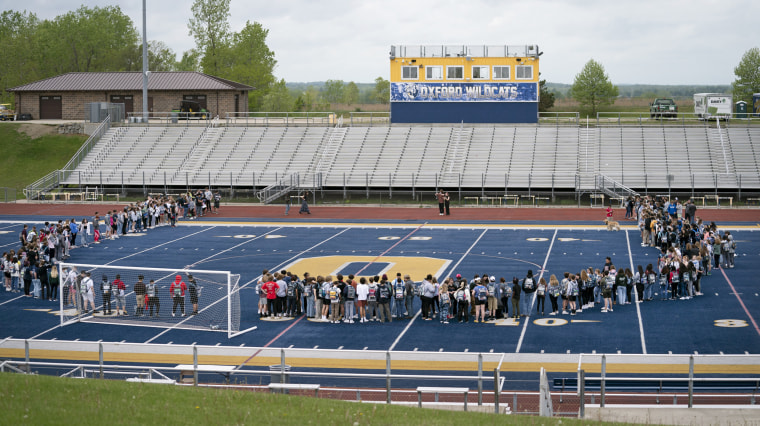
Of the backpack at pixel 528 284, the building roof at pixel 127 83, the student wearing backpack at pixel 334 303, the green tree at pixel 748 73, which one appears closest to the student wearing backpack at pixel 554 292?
the backpack at pixel 528 284

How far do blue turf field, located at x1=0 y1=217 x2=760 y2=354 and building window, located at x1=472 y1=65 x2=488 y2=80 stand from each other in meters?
20.1

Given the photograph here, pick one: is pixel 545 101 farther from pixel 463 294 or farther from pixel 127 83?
pixel 463 294

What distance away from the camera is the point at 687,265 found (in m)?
26.8

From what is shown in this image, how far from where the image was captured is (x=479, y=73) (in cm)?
6103

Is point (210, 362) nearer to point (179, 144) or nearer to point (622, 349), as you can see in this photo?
point (622, 349)

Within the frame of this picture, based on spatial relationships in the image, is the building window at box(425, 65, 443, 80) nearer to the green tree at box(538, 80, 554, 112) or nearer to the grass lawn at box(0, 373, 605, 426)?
the green tree at box(538, 80, 554, 112)

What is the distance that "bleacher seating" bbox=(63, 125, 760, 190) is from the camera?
53.0m

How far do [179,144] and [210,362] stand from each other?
4419 centimetres

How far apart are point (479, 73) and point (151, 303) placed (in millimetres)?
39988

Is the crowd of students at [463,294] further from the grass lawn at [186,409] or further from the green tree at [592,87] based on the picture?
the green tree at [592,87]

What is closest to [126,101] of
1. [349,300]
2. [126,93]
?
[126,93]

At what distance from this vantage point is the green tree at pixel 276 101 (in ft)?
374

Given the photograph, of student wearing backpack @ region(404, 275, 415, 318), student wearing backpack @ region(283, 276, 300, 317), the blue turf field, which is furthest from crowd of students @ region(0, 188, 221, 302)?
student wearing backpack @ region(404, 275, 415, 318)

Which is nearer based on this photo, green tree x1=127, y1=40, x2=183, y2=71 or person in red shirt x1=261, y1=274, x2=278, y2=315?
person in red shirt x1=261, y1=274, x2=278, y2=315
